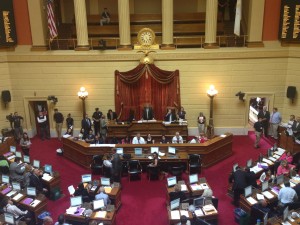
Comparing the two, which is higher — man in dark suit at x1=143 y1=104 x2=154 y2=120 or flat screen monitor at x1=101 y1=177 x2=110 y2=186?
man in dark suit at x1=143 y1=104 x2=154 y2=120

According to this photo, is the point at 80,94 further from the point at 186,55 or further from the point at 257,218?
the point at 257,218

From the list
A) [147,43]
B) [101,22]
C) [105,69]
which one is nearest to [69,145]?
[105,69]

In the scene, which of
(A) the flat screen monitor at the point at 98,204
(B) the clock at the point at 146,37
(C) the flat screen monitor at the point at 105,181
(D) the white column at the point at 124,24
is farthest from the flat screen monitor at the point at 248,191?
(D) the white column at the point at 124,24

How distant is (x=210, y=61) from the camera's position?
58.4ft

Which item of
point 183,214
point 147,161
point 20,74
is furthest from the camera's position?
point 20,74

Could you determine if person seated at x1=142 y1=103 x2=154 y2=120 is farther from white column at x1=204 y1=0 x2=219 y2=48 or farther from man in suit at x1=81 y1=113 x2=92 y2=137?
white column at x1=204 y1=0 x2=219 y2=48

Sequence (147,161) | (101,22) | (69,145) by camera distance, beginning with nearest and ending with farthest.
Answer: (147,161) → (69,145) → (101,22)

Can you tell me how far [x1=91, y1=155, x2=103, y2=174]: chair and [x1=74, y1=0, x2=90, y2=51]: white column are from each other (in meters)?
6.47

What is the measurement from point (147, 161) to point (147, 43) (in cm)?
672

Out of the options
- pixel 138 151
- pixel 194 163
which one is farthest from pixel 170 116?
pixel 194 163

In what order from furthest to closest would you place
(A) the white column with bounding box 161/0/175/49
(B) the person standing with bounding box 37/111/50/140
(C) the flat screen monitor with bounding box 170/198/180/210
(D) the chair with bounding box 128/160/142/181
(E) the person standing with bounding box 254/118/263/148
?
(B) the person standing with bounding box 37/111/50/140 < (A) the white column with bounding box 161/0/175/49 < (E) the person standing with bounding box 254/118/263/148 < (D) the chair with bounding box 128/160/142/181 < (C) the flat screen monitor with bounding box 170/198/180/210

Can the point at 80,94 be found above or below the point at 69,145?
above

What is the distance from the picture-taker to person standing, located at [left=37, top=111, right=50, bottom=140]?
18.3m

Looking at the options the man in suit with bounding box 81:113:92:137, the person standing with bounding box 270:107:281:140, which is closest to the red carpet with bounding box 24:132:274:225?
the person standing with bounding box 270:107:281:140
